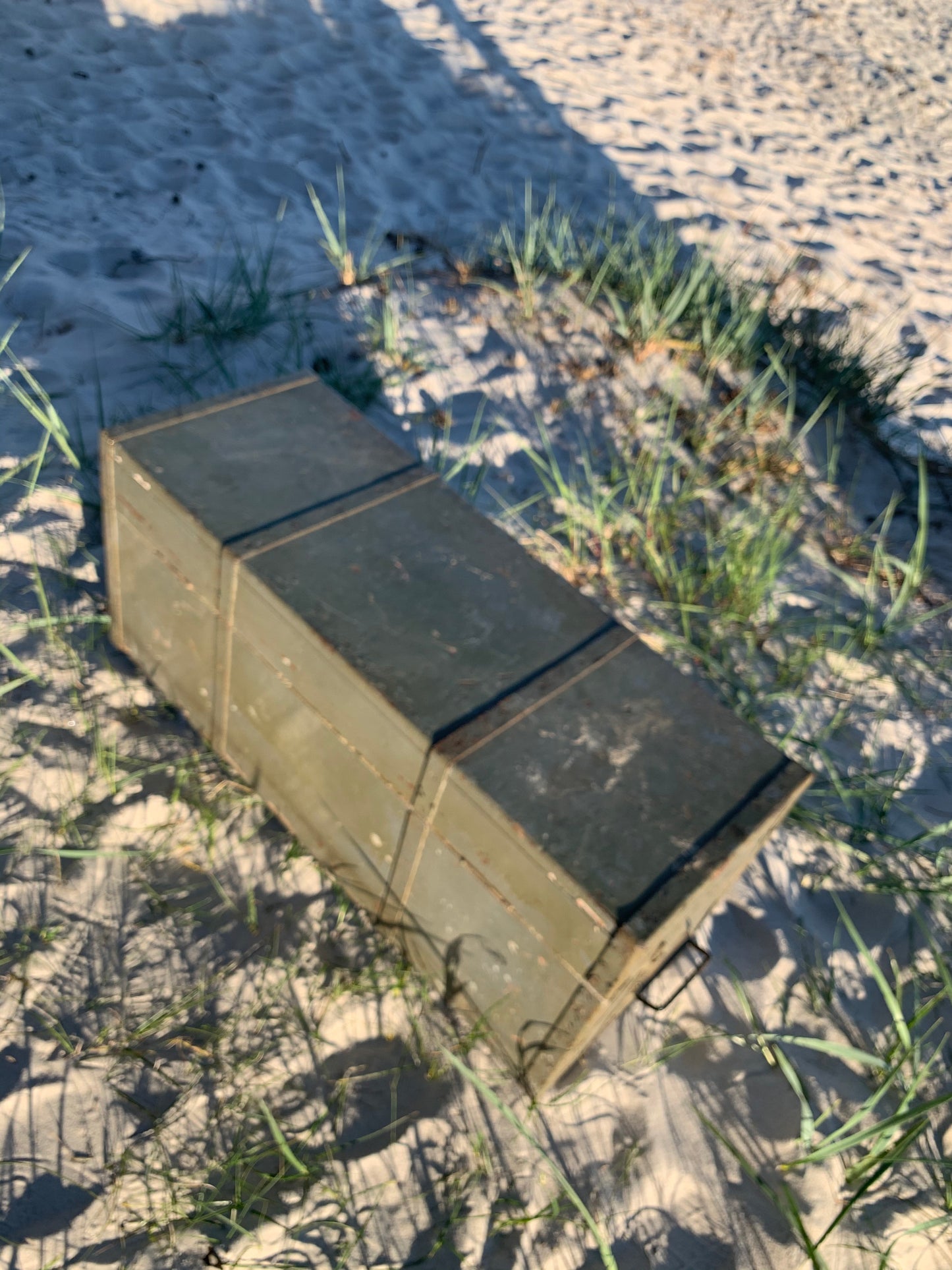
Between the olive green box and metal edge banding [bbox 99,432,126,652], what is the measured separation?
11 mm

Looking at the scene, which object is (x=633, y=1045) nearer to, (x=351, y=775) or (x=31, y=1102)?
(x=351, y=775)

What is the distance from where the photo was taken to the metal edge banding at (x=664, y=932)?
53.7 inches

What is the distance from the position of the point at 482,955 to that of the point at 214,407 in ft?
4.15

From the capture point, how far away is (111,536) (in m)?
2.06

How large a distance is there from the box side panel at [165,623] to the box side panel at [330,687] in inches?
6.8

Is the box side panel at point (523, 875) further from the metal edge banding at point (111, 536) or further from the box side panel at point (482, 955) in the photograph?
the metal edge banding at point (111, 536)

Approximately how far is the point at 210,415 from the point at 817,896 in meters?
1.76

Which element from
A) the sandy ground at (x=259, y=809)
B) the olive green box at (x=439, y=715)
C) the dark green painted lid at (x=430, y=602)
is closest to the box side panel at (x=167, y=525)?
the olive green box at (x=439, y=715)

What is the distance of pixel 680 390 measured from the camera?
354 cm

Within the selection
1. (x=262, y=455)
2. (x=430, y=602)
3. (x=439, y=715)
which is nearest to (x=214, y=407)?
(x=262, y=455)

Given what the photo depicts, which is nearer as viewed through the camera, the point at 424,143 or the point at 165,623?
the point at 165,623

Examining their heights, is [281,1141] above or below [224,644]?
below

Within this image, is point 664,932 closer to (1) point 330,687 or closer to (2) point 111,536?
(1) point 330,687

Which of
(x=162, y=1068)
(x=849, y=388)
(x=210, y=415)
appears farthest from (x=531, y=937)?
(x=849, y=388)
